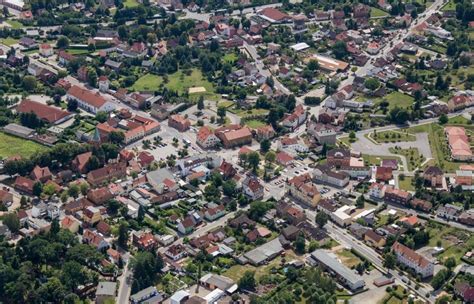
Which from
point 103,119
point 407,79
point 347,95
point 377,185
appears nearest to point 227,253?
point 377,185

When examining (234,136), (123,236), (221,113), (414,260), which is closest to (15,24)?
(221,113)

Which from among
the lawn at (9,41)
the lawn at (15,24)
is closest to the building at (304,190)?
the lawn at (9,41)

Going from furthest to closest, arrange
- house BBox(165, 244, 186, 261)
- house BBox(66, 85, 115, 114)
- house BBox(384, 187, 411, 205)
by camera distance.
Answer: house BBox(66, 85, 115, 114) < house BBox(384, 187, 411, 205) < house BBox(165, 244, 186, 261)

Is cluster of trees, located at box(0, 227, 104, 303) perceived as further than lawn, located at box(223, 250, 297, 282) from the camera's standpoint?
No

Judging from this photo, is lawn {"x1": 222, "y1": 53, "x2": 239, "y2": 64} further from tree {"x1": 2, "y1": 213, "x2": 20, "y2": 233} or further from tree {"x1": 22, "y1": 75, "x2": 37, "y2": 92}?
tree {"x1": 2, "y1": 213, "x2": 20, "y2": 233}

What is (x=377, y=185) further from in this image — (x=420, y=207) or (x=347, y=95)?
(x=347, y=95)

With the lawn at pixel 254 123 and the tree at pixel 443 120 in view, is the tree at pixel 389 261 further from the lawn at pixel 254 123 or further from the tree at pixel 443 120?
the tree at pixel 443 120

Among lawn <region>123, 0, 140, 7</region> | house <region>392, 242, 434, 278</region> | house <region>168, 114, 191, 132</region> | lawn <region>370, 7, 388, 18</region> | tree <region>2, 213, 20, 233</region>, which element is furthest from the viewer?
lawn <region>123, 0, 140, 7</region>

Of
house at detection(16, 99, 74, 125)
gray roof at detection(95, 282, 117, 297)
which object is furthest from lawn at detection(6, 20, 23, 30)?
gray roof at detection(95, 282, 117, 297)
